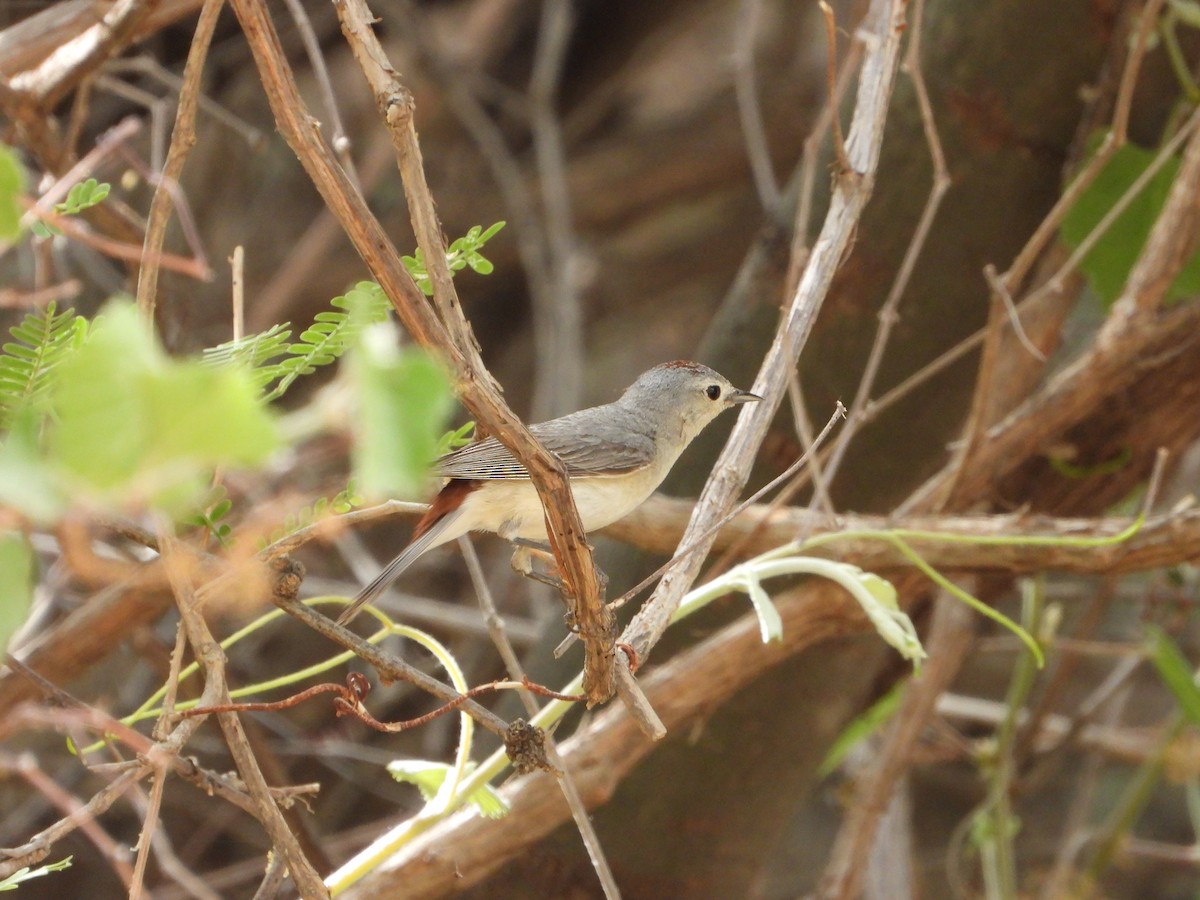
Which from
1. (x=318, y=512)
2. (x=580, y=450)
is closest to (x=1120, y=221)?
(x=580, y=450)

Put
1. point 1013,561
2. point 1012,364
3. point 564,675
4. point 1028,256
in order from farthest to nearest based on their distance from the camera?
point 1012,364
point 564,675
point 1013,561
point 1028,256

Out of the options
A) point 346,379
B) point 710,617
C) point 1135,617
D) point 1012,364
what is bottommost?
point 1135,617

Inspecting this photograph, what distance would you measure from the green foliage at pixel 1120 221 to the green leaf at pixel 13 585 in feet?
9.61

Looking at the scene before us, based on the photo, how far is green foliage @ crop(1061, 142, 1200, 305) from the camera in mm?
3123

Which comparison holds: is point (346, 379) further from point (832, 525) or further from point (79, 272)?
point (79, 272)

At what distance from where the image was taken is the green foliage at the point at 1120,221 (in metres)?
3.12

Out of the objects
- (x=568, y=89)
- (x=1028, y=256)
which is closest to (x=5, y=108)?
(x=1028, y=256)

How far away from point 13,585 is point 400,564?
1.56 meters

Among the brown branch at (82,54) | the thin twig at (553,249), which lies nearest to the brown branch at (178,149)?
the brown branch at (82,54)

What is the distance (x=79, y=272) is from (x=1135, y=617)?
431 cm

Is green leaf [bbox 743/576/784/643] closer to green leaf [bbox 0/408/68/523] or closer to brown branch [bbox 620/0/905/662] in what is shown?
brown branch [bbox 620/0/905/662]

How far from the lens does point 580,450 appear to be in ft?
8.28

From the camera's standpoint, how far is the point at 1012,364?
3.24m

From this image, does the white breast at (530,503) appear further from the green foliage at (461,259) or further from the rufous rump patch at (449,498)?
the green foliage at (461,259)
